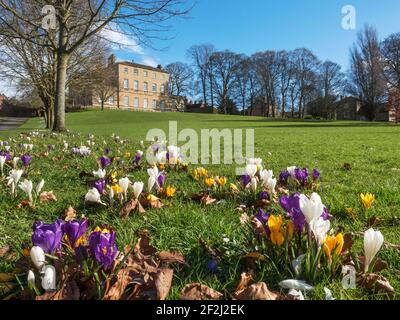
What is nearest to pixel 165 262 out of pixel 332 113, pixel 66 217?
pixel 66 217

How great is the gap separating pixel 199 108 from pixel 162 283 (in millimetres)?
96140

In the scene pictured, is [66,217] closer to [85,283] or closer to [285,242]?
[85,283]

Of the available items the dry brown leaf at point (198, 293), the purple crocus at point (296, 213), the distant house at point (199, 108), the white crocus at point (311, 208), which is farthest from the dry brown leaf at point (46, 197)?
the distant house at point (199, 108)

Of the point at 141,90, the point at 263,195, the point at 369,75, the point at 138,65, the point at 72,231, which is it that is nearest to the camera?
the point at 72,231

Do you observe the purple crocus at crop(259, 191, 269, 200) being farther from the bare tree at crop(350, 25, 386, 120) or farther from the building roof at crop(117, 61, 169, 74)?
the building roof at crop(117, 61, 169, 74)

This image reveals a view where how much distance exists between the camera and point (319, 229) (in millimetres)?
1725

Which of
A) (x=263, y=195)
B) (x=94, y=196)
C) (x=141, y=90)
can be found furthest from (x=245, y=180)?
(x=141, y=90)

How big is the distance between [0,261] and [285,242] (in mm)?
1582

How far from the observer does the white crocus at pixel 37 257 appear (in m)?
1.56

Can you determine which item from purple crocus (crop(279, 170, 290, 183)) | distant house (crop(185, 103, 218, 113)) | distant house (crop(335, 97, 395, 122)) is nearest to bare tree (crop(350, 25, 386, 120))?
distant house (crop(335, 97, 395, 122))

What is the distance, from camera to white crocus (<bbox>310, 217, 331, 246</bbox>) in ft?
5.63

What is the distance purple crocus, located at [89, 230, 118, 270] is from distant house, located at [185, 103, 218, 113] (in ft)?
293

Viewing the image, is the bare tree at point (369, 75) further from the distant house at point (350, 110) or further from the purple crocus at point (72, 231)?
the purple crocus at point (72, 231)

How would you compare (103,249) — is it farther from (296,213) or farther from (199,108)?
(199,108)
